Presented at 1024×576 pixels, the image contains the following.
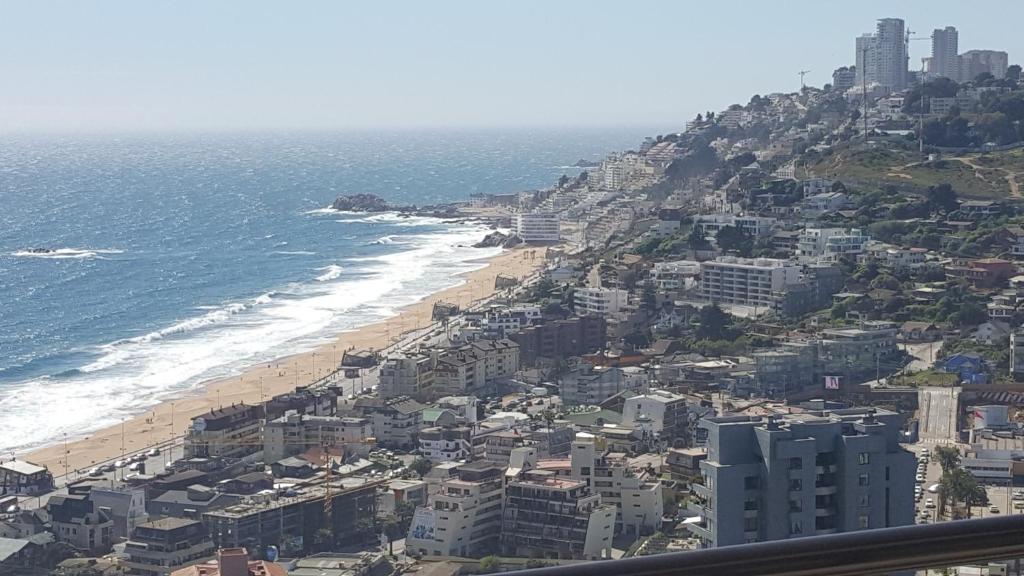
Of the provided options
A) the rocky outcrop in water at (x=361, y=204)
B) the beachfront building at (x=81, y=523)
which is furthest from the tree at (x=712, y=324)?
the rocky outcrop in water at (x=361, y=204)

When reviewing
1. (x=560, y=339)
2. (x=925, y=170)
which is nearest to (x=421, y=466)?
(x=560, y=339)

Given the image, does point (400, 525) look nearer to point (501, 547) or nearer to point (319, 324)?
point (501, 547)

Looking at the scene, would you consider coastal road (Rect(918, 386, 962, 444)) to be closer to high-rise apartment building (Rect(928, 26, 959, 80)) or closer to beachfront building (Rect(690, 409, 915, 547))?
beachfront building (Rect(690, 409, 915, 547))

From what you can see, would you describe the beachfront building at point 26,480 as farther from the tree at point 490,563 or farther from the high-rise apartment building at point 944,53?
the high-rise apartment building at point 944,53

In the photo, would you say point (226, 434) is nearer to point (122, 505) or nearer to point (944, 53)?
point (122, 505)

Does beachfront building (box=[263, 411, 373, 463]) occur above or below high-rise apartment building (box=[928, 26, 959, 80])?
below

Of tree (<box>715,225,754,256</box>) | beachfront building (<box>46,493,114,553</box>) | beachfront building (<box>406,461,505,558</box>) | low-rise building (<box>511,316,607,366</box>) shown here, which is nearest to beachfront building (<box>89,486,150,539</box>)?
beachfront building (<box>46,493,114,553</box>)

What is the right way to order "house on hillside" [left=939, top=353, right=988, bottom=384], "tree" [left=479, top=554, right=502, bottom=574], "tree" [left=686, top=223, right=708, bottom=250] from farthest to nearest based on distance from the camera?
"tree" [left=686, top=223, right=708, bottom=250] < "house on hillside" [left=939, top=353, right=988, bottom=384] < "tree" [left=479, top=554, right=502, bottom=574]
